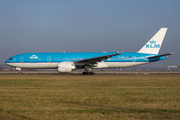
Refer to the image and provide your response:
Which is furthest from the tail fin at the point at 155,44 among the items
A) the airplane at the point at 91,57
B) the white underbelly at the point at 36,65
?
the white underbelly at the point at 36,65

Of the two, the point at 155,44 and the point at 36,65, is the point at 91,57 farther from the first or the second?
the point at 155,44

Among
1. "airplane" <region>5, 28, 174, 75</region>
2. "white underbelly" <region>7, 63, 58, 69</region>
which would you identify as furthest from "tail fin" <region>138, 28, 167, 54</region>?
"white underbelly" <region>7, 63, 58, 69</region>

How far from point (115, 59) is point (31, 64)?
12.6 meters

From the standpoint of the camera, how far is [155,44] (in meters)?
34.3

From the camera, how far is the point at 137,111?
295 inches

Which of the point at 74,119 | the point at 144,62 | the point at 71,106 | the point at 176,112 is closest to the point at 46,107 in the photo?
the point at 71,106

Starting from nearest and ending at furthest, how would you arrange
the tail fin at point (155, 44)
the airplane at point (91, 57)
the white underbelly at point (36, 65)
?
the airplane at point (91, 57), the white underbelly at point (36, 65), the tail fin at point (155, 44)

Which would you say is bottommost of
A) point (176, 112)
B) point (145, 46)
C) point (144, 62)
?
point (176, 112)

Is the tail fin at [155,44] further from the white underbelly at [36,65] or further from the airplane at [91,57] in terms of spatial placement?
the white underbelly at [36,65]

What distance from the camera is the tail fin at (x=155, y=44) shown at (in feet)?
112

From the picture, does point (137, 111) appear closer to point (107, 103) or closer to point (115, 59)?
point (107, 103)

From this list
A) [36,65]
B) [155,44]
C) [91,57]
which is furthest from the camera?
[155,44]

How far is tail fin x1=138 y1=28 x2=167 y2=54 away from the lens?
34219 millimetres

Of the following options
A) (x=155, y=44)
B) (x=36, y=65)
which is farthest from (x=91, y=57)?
(x=155, y=44)
